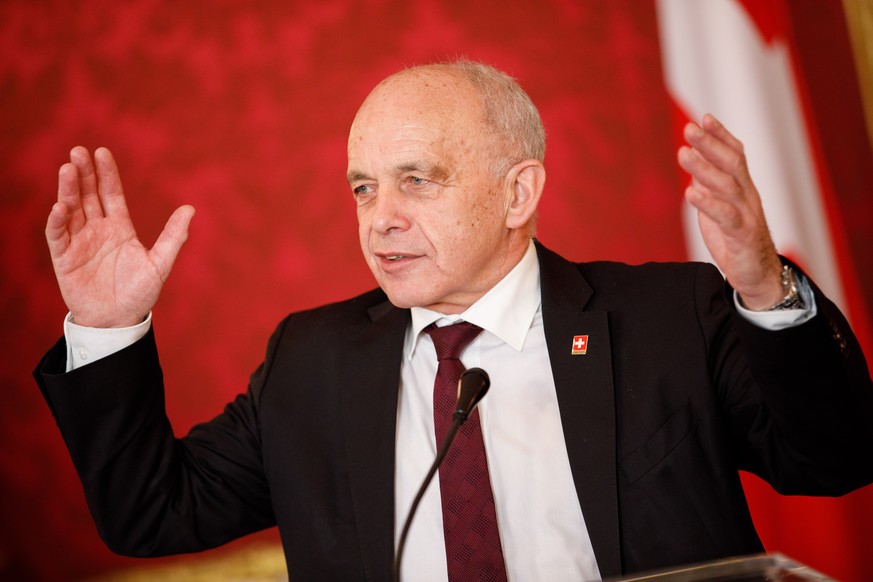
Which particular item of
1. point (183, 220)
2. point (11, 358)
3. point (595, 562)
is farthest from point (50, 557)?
point (595, 562)

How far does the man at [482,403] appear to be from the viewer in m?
1.62

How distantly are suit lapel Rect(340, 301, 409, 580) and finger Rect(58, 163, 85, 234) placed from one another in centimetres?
61

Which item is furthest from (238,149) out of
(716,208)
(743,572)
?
(743,572)

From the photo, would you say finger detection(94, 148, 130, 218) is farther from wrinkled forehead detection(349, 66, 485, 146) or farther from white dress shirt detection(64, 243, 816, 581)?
wrinkled forehead detection(349, 66, 485, 146)

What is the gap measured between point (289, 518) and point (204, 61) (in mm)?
1903

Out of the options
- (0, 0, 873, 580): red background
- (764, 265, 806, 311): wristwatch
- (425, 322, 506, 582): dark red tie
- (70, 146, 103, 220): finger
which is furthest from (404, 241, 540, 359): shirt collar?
(0, 0, 873, 580): red background

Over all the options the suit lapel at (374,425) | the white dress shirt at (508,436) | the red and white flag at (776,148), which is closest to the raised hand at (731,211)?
the white dress shirt at (508,436)

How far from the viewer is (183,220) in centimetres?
172

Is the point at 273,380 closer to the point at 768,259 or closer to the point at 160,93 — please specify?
the point at 768,259

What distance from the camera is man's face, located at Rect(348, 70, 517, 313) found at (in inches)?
71.8

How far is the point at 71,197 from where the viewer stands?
164cm

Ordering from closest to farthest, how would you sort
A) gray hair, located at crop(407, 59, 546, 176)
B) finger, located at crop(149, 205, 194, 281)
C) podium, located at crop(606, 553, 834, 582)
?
1. podium, located at crop(606, 553, 834, 582)
2. finger, located at crop(149, 205, 194, 281)
3. gray hair, located at crop(407, 59, 546, 176)

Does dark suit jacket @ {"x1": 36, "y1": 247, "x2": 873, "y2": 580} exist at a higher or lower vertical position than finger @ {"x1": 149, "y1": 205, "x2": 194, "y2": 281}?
lower

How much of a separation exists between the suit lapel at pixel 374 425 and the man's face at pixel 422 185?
0.50ft
